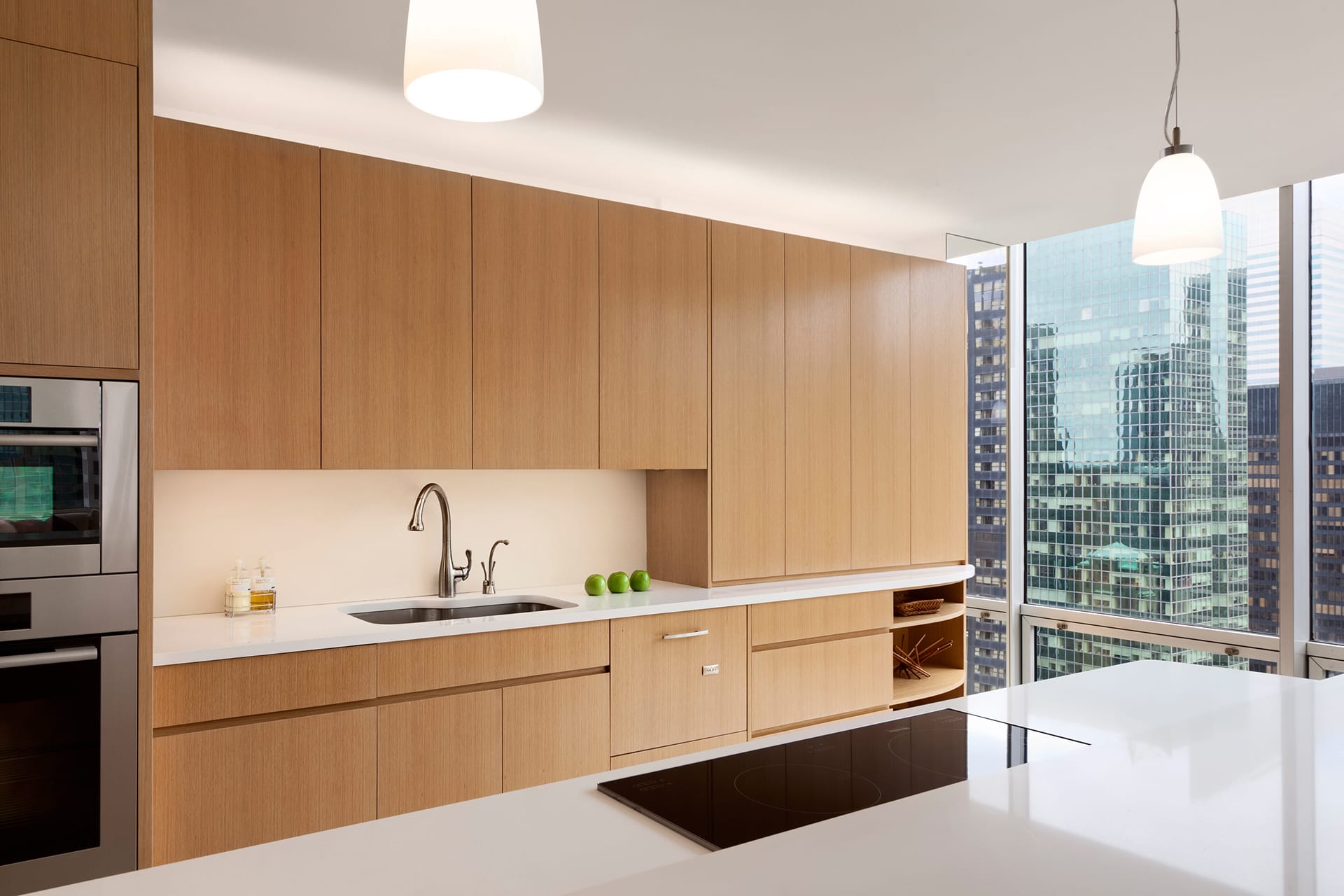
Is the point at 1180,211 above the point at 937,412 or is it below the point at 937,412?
above

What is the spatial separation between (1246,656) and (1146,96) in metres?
2.42

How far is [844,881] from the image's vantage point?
84 centimetres

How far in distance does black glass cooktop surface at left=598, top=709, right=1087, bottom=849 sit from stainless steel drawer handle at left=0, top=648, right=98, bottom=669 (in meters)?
1.39

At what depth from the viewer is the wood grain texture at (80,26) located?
6.61 ft

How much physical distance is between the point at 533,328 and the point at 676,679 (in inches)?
51.7

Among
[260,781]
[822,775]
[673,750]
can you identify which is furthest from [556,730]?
[822,775]

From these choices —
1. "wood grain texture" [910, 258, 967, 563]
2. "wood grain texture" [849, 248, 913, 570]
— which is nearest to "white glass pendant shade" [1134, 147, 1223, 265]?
"wood grain texture" [849, 248, 913, 570]

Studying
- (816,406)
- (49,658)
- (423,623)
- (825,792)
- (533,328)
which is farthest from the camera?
(816,406)

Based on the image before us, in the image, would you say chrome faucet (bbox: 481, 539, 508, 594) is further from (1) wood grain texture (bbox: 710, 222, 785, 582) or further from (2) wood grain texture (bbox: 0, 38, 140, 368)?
(2) wood grain texture (bbox: 0, 38, 140, 368)

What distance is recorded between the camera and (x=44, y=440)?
6.64 feet

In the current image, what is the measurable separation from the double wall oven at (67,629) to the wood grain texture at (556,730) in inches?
40.5

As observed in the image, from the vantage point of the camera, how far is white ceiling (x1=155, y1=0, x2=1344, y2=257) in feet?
7.82

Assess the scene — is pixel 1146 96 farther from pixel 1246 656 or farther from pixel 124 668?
pixel 124 668

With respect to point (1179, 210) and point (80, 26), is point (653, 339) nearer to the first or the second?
point (80, 26)
